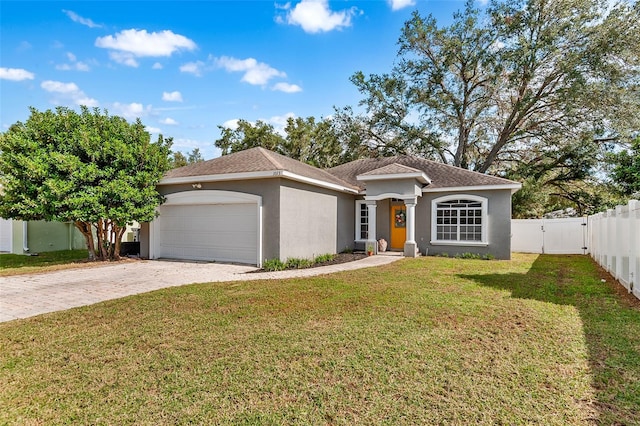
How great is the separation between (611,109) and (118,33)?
24679mm

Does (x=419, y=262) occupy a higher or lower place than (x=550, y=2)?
lower

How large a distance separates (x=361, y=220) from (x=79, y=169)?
11656mm

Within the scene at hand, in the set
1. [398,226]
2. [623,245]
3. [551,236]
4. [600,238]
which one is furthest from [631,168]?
[551,236]

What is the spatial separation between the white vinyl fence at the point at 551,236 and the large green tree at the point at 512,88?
574 centimetres

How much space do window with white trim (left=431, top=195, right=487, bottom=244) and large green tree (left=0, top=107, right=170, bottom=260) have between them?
39.3 feet

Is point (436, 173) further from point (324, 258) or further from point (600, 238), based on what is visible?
point (324, 258)

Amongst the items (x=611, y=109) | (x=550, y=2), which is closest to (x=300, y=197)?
(x=611, y=109)

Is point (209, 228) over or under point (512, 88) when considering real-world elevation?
under

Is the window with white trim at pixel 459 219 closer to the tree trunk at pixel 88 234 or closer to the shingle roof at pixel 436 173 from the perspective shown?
the shingle roof at pixel 436 173

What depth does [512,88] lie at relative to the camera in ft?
71.7

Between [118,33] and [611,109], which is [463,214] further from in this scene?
[118,33]

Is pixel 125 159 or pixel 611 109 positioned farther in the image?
pixel 611 109

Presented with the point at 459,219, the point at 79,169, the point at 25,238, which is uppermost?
the point at 79,169

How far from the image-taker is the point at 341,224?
15266mm
